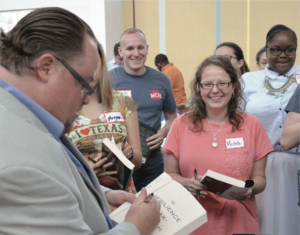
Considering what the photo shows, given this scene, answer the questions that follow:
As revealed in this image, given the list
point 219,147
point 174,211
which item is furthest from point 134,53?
point 174,211

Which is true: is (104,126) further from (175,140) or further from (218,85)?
(218,85)

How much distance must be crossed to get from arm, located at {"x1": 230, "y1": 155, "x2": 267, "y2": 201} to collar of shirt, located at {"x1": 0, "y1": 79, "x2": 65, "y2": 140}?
1.10 metres

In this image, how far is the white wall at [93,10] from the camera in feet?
25.3

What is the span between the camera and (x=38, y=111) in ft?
2.68

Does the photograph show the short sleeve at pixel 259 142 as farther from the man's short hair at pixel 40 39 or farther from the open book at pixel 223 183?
the man's short hair at pixel 40 39

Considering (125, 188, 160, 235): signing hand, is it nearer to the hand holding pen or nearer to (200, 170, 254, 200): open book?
(200, 170, 254, 200): open book

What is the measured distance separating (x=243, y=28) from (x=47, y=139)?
7.97 m

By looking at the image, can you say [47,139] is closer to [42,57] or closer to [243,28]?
[42,57]

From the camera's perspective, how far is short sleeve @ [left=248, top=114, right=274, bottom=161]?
1833 mm

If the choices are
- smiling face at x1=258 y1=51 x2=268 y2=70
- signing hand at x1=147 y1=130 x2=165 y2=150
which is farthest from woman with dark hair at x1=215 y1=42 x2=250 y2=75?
signing hand at x1=147 y1=130 x2=165 y2=150

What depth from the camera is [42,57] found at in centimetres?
82

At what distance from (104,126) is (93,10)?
21.1ft

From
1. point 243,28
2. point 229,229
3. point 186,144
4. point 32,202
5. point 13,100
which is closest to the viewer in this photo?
point 32,202

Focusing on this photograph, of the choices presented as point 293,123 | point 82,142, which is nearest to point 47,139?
point 82,142
